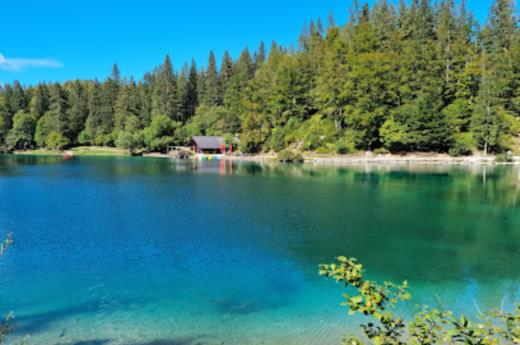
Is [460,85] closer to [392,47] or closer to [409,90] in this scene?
[409,90]

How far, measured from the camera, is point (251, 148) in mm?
78125

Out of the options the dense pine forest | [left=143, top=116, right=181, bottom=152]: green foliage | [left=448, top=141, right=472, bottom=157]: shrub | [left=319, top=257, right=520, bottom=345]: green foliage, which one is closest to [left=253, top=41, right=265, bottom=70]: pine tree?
the dense pine forest

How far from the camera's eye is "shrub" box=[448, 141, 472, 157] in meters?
59.5

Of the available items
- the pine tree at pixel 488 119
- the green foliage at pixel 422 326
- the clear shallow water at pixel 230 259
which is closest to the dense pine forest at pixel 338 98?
the pine tree at pixel 488 119

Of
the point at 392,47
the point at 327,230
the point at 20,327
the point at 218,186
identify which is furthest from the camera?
the point at 392,47

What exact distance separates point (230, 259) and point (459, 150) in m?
56.8

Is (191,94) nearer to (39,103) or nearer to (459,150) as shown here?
(39,103)

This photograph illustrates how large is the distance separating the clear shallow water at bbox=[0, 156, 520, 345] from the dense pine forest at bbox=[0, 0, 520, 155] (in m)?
34.6

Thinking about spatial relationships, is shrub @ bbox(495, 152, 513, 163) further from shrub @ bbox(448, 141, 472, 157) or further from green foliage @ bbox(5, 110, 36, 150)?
green foliage @ bbox(5, 110, 36, 150)

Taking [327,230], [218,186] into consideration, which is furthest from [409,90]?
[327,230]

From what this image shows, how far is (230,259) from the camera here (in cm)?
1455

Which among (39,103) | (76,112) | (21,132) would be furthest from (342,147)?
(39,103)

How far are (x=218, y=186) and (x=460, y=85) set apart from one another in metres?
50.9

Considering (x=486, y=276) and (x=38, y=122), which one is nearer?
(x=486, y=276)
